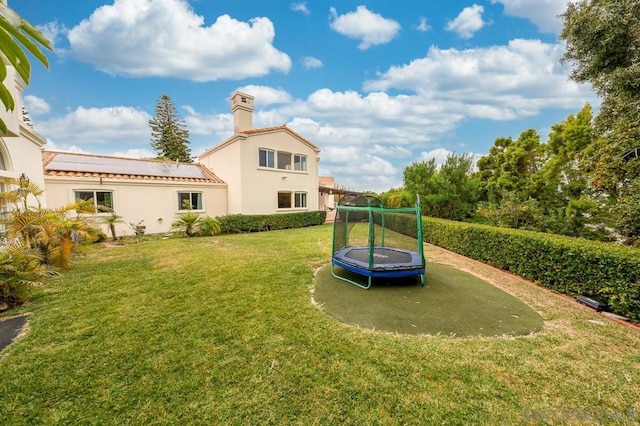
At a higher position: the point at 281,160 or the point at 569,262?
the point at 281,160

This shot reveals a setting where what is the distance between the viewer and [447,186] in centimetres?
1519

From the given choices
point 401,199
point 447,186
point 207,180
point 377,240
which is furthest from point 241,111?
point 447,186

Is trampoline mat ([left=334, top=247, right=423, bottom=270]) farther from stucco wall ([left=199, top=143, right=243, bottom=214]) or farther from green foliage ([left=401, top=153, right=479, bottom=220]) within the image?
stucco wall ([left=199, top=143, right=243, bottom=214])

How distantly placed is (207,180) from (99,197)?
5.75m

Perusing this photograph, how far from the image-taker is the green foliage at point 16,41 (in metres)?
Answer: 0.80

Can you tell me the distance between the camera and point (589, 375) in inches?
128

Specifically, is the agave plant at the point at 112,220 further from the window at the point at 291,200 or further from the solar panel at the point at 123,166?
the window at the point at 291,200

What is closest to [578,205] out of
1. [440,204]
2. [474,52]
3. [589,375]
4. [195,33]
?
[440,204]

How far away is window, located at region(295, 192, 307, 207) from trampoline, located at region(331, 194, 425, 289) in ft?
36.3

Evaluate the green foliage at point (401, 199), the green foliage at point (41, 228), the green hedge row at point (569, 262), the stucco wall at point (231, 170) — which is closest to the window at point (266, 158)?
the stucco wall at point (231, 170)

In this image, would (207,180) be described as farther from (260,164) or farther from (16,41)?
(16,41)

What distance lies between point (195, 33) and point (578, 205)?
19061 millimetres

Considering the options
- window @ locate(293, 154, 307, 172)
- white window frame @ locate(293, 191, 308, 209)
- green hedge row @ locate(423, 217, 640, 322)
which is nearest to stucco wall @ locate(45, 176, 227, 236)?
white window frame @ locate(293, 191, 308, 209)

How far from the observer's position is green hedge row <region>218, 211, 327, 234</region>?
1498 centimetres
